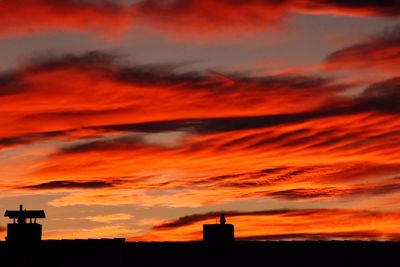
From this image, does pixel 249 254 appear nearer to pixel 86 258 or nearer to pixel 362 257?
pixel 362 257

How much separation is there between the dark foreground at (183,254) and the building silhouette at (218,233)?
0.43 metres

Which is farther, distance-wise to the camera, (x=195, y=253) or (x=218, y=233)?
(x=218, y=233)

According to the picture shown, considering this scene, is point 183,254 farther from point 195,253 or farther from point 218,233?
point 218,233

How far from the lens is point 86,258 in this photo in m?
32.5

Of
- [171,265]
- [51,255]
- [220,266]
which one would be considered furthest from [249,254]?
[51,255]

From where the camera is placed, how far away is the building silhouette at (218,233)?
109 feet

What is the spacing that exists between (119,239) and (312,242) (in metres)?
8.30

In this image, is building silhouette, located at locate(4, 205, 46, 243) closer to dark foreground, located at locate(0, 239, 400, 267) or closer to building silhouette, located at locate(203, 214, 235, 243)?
dark foreground, located at locate(0, 239, 400, 267)

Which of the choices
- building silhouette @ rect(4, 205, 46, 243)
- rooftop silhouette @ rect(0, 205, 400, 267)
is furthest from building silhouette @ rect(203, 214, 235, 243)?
building silhouette @ rect(4, 205, 46, 243)

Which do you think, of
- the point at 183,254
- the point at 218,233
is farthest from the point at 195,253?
the point at 218,233

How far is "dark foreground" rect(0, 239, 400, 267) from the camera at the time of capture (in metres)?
32.4

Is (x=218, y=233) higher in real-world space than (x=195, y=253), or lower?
higher

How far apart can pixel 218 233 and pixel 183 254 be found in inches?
77.9

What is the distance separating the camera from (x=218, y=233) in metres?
33.4
